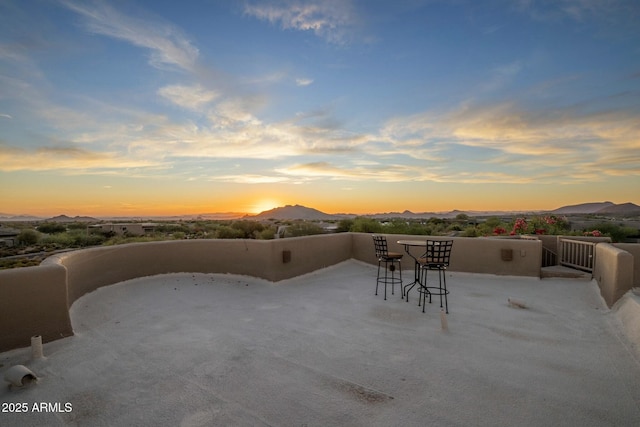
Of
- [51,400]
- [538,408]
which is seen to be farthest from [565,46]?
[51,400]

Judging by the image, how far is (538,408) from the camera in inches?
110

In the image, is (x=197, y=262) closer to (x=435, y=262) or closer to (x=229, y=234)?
(x=435, y=262)

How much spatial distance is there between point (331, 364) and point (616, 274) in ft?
17.8

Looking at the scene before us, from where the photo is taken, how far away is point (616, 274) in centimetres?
564

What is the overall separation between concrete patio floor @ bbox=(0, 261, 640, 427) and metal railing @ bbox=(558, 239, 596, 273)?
93.3 inches

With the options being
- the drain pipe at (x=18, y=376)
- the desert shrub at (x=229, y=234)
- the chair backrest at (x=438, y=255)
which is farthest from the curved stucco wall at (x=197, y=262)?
the desert shrub at (x=229, y=234)

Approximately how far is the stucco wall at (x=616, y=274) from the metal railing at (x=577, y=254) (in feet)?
5.30

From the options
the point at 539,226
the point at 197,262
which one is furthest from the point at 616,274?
the point at 197,262

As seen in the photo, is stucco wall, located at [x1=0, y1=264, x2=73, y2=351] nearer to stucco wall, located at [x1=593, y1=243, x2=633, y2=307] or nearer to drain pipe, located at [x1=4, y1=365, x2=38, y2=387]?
drain pipe, located at [x1=4, y1=365, x2=38, y2=387]

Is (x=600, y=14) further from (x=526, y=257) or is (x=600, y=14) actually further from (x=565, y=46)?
(x=526, y=257)

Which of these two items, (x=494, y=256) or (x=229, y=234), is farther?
(x=229, y=234)

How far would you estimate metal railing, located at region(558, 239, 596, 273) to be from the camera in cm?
809

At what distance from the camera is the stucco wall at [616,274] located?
555 cm

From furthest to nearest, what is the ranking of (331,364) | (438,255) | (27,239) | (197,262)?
(27,239)
(197,262)
(438,255)
(331,364)
